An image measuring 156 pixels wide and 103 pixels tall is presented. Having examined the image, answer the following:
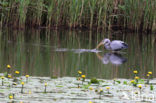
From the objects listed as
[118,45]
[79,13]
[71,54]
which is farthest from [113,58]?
[79,13]

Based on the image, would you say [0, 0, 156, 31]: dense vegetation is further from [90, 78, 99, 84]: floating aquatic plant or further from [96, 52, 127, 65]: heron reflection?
[90, 78, 99, 84]: floating aquatic plant

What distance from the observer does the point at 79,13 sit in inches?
552

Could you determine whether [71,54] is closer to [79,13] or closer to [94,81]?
[94,81]

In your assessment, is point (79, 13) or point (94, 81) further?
point (79, 13)

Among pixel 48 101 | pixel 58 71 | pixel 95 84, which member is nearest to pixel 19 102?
pixel 48 101

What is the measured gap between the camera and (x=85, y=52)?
9953mm

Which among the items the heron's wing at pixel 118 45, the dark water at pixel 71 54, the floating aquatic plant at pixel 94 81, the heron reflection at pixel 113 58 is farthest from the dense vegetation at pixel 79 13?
the floating aquatic plant at pixel 94 81

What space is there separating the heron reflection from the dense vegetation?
13.0 feet

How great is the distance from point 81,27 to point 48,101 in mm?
9724

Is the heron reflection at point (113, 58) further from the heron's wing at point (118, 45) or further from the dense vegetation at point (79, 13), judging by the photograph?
the dense vegetation at point (79, 13)

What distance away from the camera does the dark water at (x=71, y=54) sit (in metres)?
7.45

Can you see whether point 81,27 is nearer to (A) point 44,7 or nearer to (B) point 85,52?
(A) point 44,7

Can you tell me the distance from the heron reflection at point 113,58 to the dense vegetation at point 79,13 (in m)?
3.97

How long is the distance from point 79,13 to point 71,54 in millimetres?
4669
